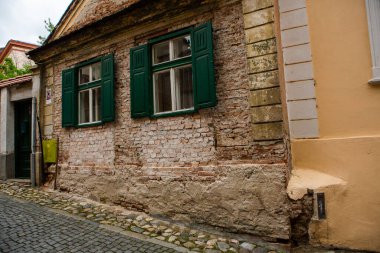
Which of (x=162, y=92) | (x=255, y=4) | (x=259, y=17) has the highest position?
(x=255, y=4)

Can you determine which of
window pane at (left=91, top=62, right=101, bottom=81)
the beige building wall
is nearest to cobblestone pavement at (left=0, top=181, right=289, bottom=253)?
the beige building wall

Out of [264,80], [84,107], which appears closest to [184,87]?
[264,80]

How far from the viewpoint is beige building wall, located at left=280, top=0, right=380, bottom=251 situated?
360cm

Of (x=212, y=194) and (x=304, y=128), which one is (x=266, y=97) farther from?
(x=212, y=194)

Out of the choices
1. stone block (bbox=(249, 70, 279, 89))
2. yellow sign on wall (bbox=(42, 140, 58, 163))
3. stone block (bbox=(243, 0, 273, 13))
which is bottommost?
yellow sign on wall (bbox=(42, 140, 58, 163))

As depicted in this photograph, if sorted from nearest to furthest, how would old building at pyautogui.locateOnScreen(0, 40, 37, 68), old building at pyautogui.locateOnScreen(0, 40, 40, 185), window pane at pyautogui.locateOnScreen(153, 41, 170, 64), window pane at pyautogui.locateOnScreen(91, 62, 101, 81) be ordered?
window pane at pyautogui.locateOnScreen(153, 41, 170, 64)
window pane at pyautogui.locateOnScreen(91, 62, 101, 81)
old building at pyautogui.locateOnScreen(0, 40, 40, 185)
old building at pyautogui.locateOnScreen(0, 40, 37, 68)

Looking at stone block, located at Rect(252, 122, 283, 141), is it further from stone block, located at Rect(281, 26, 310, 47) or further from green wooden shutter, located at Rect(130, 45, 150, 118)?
green wooden shutter, located at Rect(130, 45, 150, 118)

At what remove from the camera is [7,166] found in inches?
328

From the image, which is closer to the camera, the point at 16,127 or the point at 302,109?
the point at 302,109

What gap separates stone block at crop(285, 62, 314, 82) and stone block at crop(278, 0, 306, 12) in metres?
0.99

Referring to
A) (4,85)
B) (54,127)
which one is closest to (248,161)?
(54,127)

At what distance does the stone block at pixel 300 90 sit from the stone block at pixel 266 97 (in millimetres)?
363

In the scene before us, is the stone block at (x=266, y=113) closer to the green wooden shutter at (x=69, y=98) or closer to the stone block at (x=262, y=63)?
the stone block at (x=262, y=63)

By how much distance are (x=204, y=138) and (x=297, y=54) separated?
83.7 inches
